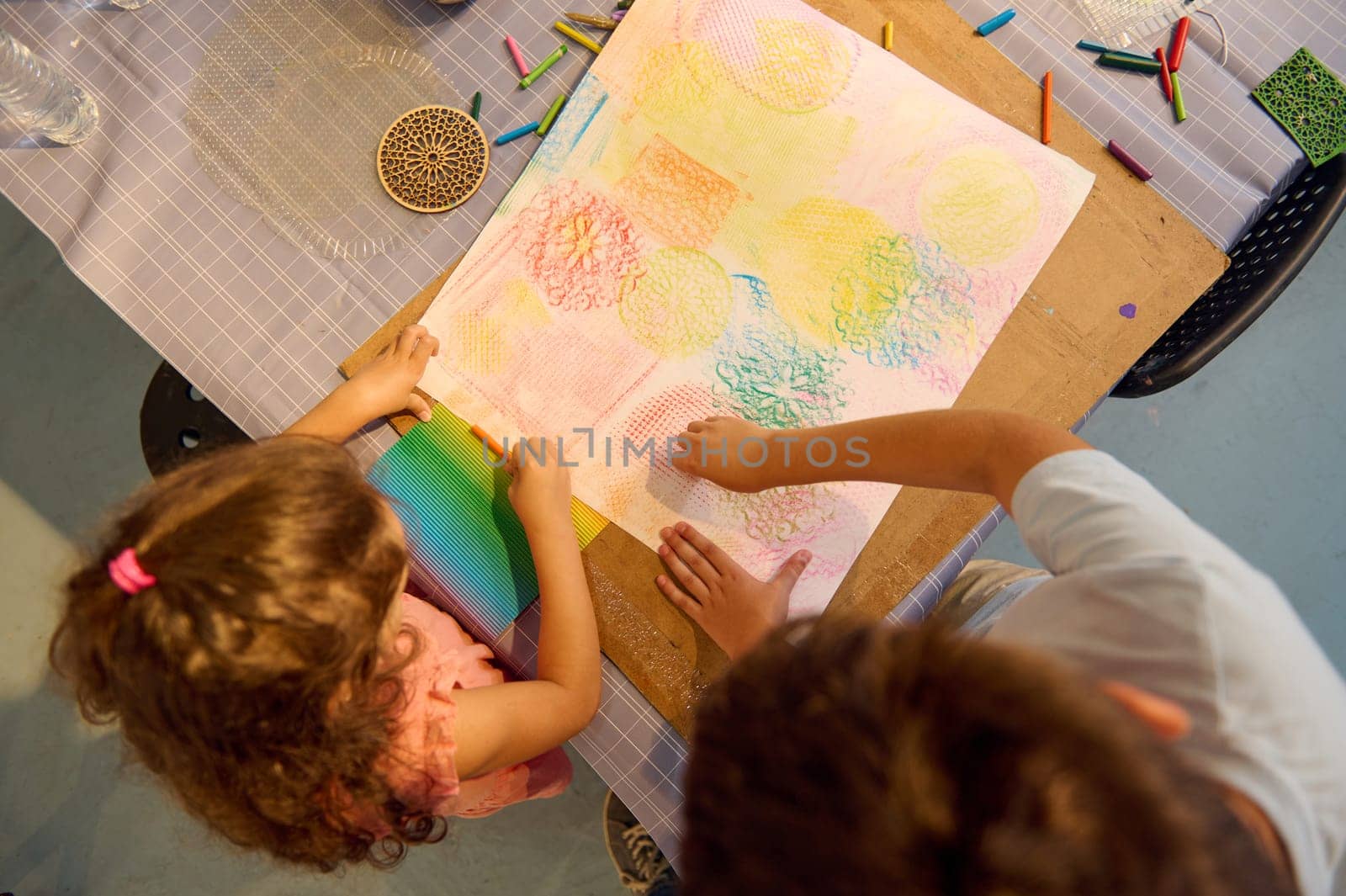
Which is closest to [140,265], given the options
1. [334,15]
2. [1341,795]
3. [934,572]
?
[334,15]

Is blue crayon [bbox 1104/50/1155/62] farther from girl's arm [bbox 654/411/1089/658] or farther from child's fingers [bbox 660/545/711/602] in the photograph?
child's fingers [bbox 660/545/711/602]

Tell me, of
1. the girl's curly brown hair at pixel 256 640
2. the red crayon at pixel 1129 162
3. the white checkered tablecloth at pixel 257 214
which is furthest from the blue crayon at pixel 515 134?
the red crayon at pixel 1129 162

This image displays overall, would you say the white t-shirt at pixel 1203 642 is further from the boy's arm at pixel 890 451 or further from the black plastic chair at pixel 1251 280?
the black plastic chair at pixel 1251 280

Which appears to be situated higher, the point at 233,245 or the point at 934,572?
the point at 934,572

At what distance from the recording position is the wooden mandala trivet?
2.55ft

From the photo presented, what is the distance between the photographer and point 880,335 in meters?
0.74

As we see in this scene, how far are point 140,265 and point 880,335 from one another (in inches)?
31.0

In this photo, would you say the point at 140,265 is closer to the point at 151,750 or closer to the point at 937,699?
the point at 151,750

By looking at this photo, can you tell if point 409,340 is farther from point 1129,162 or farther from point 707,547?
point 1129,162

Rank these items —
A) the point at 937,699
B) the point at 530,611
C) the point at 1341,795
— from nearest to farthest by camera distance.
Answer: the point at 937,699
the point at 1341,795
the point at 530,611

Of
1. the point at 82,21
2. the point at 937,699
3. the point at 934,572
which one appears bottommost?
the point at 82,21

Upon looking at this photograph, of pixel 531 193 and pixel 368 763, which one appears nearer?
pixel 368 763

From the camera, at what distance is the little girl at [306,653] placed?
487mm

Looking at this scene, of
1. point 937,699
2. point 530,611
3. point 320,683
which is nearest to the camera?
point 937,699
